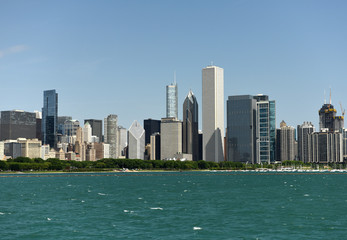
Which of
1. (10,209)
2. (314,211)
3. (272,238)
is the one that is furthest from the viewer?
(10,209)

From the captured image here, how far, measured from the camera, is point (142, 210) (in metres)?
99.4

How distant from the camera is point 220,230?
74.1m

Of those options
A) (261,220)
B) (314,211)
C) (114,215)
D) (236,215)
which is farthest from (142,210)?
(314,211)

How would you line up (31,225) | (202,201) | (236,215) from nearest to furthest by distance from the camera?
(31,225), (236,215), (202,201)

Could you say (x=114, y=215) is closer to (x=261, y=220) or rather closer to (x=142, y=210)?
(x=142, y=210)

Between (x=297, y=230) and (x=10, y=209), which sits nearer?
(x=297, y=230)

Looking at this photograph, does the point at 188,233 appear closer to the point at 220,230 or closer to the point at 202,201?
the point at 220,230

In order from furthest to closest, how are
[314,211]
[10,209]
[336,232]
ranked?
1. [10,209]
2. [314,211]
3. [336,232]

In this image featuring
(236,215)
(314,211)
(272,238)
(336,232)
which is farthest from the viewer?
(314,211)

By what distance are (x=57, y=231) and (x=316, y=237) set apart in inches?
1383

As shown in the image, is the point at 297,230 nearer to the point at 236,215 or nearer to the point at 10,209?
the point at 236,215

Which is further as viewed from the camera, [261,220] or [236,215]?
[236,215]

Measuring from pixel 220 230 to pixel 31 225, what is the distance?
28.6 m

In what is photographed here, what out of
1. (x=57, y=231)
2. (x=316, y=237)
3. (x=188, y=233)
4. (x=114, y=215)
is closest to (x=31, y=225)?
(x=57, y=231)
